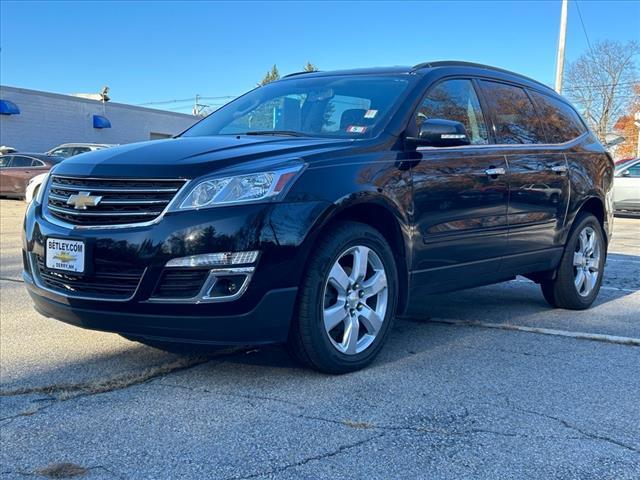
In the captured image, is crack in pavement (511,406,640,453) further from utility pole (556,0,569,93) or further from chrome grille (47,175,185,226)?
utility pole (556,0,569,93)

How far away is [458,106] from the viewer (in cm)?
487

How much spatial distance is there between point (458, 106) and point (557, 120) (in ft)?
4.98

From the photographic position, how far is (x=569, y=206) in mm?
5629

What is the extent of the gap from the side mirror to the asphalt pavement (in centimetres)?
134

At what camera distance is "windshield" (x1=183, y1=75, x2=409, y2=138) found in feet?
14.3

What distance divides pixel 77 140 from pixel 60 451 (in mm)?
31209

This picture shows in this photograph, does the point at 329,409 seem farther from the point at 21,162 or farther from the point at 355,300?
the point at 21,162

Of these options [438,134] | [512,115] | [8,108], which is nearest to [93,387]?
[438,134]

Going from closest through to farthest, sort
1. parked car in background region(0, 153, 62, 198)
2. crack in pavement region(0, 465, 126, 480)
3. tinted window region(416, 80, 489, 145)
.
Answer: crack in pavement region(0, 465, 126, 480)
tinted window region(416, 80, 489, 145)
parked car in background region(0, 153, 62, 198)

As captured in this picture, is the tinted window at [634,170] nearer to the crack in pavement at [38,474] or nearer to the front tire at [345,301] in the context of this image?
Result: the front tire at [345,301]

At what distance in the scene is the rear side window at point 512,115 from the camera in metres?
5.13

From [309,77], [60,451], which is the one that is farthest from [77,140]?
[60,451]

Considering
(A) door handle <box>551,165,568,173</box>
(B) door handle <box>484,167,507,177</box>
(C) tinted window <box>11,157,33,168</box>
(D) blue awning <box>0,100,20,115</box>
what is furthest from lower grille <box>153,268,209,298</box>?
(D) blue awning <box>0,100,20,115</box>

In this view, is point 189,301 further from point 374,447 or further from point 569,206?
point 569,206
